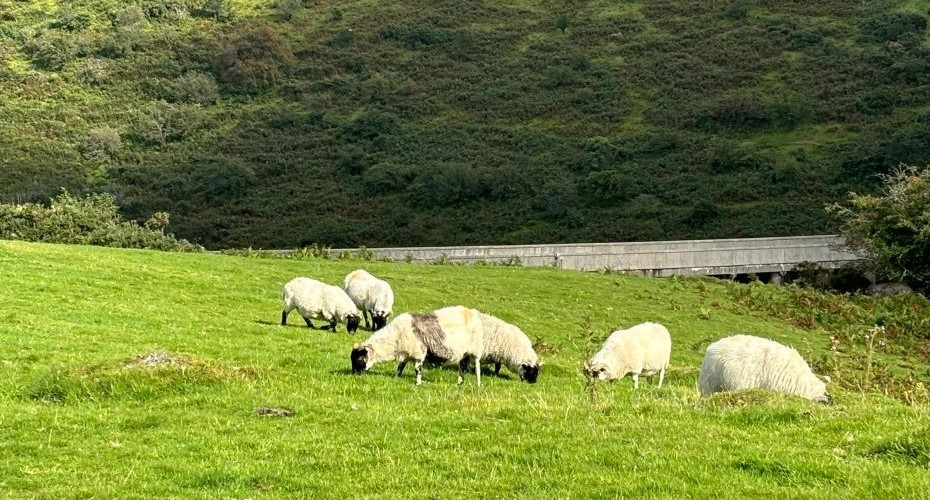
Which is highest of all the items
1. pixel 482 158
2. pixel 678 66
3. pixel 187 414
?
pixel 678 66

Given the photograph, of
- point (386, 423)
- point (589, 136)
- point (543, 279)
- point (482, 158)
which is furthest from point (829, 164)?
point (386, 423)

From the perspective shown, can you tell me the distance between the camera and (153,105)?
94062 millimetres

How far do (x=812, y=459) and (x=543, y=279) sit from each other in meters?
31.7

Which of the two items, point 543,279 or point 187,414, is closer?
point 187,414

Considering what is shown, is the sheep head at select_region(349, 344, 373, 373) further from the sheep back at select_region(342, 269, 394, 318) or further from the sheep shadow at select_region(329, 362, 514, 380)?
the sheep back at select_region(342, 269, 394, 318)

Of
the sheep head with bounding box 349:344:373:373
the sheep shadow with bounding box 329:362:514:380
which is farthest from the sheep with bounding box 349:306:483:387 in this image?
the sheep shadow with bounding box 329:362:514:380

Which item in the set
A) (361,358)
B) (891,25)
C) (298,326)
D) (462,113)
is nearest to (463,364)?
(361,358)

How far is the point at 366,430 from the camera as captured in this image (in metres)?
11.6

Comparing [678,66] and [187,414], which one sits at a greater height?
[678,66]

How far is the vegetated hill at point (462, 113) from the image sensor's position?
243ft

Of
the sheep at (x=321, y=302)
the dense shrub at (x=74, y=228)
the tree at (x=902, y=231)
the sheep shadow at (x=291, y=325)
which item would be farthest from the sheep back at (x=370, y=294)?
the tree at (x=902, y=231)

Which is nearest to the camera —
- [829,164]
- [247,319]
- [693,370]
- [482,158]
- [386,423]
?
[386,423]

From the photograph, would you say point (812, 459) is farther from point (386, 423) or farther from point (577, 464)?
point (386, 423)

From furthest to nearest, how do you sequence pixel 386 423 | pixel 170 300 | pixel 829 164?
pixel 829 164
pixel 170 300
pixel 386 423
